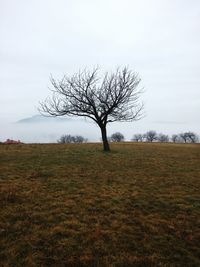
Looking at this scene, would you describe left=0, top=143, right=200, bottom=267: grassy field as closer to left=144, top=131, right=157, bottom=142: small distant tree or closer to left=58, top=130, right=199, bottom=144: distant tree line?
left=58, top=130, right=199, bottom=144: distant tree line

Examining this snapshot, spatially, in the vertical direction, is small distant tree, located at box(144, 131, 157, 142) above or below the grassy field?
above

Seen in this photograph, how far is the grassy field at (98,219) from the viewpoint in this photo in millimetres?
6117

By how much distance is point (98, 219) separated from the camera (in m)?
8.21

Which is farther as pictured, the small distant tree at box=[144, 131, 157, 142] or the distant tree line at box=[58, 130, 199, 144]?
the small distant tree at box=[144, 131, 157, 142]

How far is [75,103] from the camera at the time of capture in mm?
25688

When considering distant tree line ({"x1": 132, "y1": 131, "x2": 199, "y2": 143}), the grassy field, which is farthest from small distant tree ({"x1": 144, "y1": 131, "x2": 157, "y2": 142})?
the grassy field

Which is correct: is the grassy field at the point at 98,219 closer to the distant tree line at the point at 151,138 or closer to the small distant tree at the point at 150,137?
the distant tree line at the point at 151,138

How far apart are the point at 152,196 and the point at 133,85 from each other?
1755 centimetres

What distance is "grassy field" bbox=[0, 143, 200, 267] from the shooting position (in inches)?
241

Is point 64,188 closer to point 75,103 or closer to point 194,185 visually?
point 194,185

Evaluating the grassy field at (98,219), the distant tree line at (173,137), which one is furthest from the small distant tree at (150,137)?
the grassy field at (98,219)

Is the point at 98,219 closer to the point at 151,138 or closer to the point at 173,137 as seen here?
the point at 151,138

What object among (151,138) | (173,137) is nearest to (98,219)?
(151,138)

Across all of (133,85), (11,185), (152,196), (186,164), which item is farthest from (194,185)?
(133,85)
